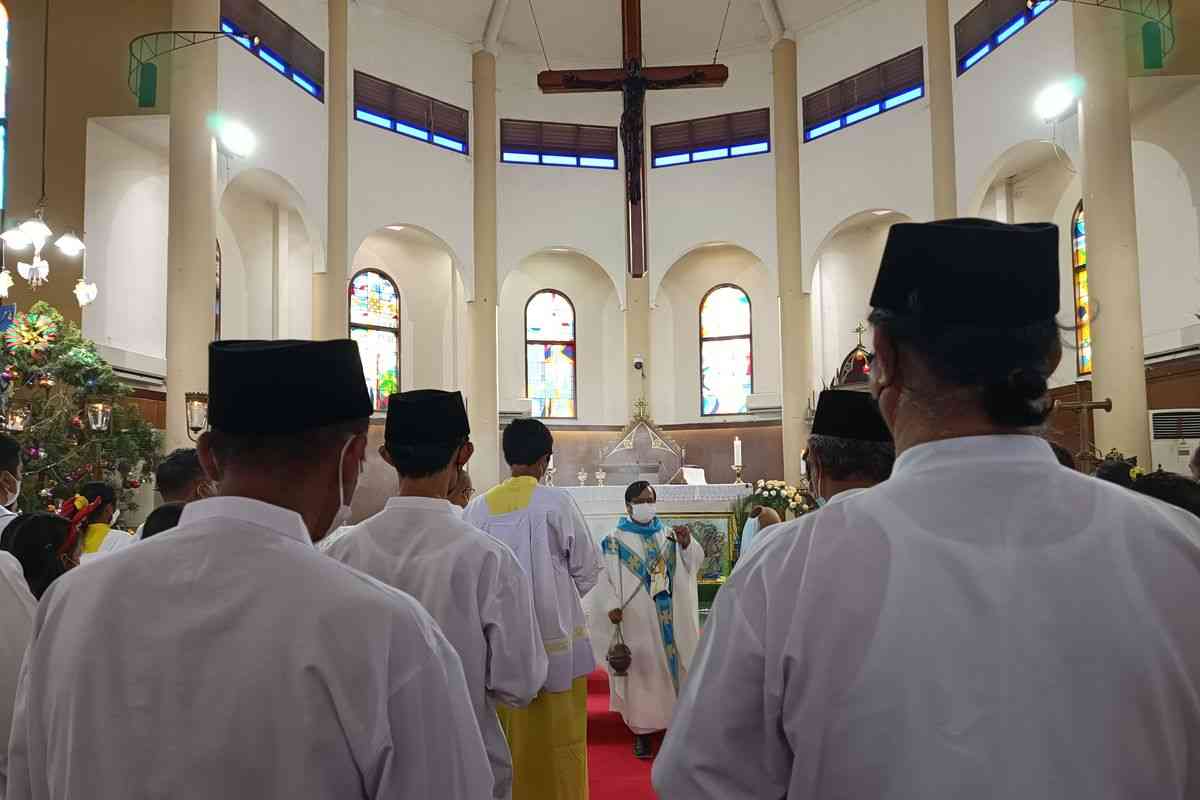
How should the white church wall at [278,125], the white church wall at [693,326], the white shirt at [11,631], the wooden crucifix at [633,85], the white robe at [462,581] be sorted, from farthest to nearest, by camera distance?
the white church wall at [693,326], the white church wall at [278,125], the wooden crucifix at [633,85], the white robe at [462,581], the white shirt at [11,631]

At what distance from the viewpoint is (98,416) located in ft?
29.5

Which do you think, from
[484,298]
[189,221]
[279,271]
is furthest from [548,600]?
[484,298]

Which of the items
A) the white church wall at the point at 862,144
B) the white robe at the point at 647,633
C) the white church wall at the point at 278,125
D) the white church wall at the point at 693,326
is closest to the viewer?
the white robe at the point at 647,633

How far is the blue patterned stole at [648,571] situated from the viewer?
7285 millimetres

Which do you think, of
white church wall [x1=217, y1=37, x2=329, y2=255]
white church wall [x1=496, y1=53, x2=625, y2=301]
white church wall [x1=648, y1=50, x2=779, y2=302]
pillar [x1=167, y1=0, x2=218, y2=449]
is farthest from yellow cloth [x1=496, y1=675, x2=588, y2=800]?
white church wall [x1=648, y1=50, x2=779, y2=302]

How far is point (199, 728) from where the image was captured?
1.46m

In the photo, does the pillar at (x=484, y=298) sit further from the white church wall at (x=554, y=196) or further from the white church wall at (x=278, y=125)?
the white church wall at (x=278, y=125)

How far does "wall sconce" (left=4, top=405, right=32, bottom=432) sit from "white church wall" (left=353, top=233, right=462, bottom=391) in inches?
368

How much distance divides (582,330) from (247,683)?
18242 mm

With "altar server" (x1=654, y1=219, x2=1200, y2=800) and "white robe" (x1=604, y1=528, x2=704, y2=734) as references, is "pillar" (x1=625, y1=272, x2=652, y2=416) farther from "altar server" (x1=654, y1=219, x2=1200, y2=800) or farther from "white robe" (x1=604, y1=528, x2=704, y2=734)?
"altar server" (x1=654, y1=219, x2=1200, y2=800)

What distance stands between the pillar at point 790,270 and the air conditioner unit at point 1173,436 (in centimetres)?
620

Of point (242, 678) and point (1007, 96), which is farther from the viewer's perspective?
point (1007, 96)

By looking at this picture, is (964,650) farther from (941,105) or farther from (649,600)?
(941,105)

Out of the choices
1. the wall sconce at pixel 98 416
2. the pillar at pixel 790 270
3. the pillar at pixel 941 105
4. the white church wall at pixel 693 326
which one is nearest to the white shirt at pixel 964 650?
the wall sconce at pixel 98 416
